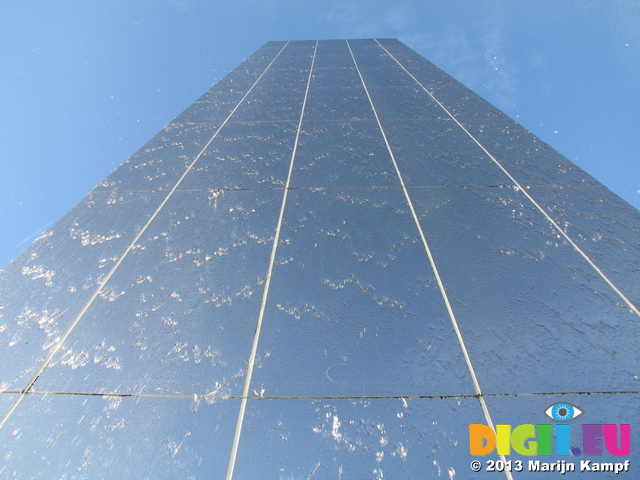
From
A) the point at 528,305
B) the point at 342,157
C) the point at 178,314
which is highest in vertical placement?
the point at 342,157

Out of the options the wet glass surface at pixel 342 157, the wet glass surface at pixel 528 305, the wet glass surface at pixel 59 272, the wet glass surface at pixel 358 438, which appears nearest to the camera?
the wet glass surface at pixel 358 438

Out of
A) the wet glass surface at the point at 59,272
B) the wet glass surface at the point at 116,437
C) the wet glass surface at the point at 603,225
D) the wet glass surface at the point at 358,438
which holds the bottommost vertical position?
the wet glass surface at the point at 358,438

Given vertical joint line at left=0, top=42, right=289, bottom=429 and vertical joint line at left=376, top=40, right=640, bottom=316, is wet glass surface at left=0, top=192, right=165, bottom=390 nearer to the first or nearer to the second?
vertical joint line at left=0, top=42, right=289, bottom=429

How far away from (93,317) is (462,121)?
1.96 meters

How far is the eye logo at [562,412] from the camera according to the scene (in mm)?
699

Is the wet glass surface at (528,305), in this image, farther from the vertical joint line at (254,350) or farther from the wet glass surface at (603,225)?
the vertical joint line at (254,350)

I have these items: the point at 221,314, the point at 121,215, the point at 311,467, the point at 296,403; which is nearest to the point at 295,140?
the point at 121,215

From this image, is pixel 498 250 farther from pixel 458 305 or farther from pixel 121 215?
pixel 121 215

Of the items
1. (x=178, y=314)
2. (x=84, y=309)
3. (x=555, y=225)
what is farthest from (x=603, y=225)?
(x=84, y=309)

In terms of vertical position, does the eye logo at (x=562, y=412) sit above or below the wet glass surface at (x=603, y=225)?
below

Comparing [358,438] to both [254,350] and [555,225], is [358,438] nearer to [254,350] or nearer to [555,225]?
[254,350]

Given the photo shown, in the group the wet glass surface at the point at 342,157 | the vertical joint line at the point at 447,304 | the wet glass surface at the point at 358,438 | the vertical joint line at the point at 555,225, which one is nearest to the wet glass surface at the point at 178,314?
the wet glass surface at the point at 358,438

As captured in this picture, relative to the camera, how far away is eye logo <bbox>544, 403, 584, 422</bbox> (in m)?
0.70

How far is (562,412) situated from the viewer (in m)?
0.71
